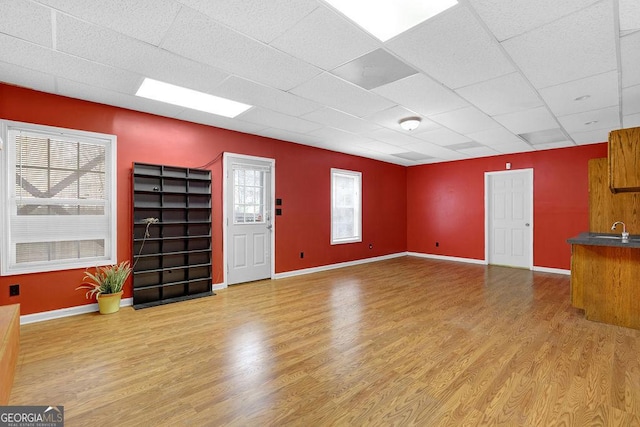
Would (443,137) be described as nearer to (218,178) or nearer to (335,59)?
(335,59)

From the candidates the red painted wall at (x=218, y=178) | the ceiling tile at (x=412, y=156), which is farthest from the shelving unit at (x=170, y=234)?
the ceiling tile at (x=412, y=156)

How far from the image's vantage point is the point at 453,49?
2.45 metres

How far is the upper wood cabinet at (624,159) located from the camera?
10.5 ft

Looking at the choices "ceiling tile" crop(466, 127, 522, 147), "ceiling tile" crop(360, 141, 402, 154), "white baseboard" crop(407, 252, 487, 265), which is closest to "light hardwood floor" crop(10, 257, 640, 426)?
"ceiling tile" crop(466, 127, 522, 147)

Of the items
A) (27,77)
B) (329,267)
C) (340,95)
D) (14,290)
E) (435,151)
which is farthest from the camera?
(435,151)

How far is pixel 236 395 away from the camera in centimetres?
202

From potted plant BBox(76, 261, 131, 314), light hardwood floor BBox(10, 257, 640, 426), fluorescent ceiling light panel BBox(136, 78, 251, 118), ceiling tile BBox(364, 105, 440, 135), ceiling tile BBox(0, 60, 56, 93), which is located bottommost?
light hardwood floor BBox(10, 257, 640, 426)

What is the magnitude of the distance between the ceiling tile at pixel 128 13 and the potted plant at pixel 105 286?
8.88 feet

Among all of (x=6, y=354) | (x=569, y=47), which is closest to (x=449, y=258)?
(x=569, y=47)

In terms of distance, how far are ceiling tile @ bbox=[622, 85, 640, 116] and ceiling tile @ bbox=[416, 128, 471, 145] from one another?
1.96 m

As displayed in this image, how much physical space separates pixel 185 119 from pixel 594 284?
558 cm

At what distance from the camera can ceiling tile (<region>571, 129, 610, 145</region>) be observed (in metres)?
4.83

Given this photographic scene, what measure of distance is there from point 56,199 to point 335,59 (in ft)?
11.4

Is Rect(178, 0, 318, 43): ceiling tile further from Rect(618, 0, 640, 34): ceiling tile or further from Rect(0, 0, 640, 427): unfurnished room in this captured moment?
Rect(618, 0, 640, 34): ceiling tile
